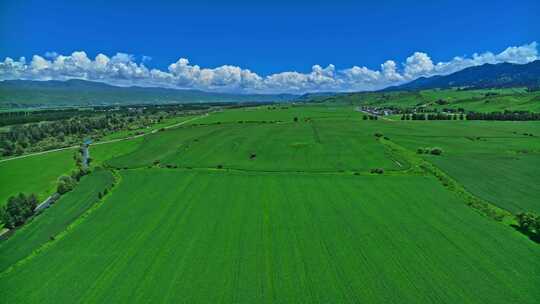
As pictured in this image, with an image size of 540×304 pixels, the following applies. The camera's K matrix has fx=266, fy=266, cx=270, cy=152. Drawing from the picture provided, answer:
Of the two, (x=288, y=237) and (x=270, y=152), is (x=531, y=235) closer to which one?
(x=288, y=237)

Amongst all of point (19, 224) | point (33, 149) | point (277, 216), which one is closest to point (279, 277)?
point (277, 216)

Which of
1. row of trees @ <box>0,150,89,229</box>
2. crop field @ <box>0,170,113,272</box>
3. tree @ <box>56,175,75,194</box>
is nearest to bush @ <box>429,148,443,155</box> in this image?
crop field @ <box>0,170,113,272</box>

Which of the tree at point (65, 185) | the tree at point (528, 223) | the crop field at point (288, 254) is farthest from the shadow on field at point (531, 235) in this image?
the tree at point (65, 185)

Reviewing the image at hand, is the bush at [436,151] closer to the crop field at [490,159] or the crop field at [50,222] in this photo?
the crop field at [490,159]

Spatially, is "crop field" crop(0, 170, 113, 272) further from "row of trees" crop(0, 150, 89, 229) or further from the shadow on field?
the shadow on field

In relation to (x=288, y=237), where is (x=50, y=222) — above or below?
below

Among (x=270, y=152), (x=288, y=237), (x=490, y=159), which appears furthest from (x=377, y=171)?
(x=288, y=237)
